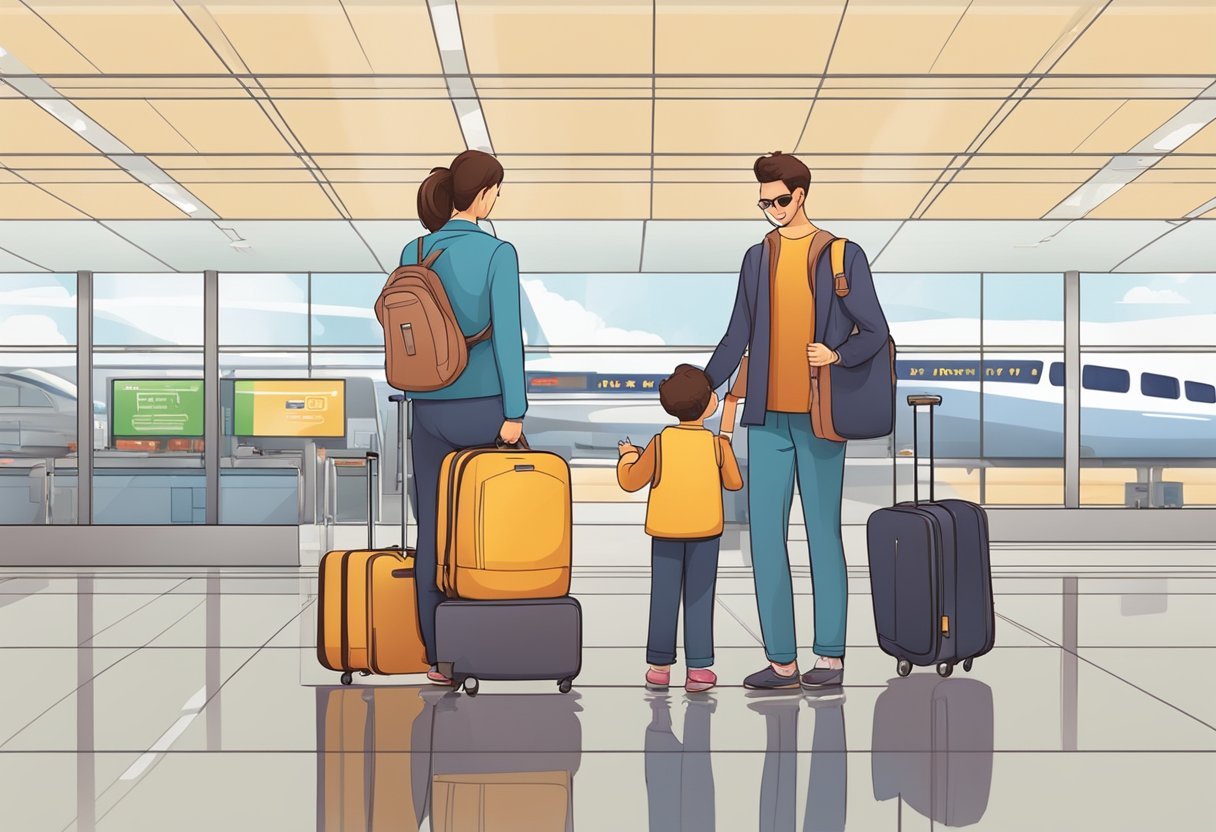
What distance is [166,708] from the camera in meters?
2.96

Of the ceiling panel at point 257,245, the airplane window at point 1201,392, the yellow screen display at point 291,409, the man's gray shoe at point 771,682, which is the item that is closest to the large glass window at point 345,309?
the ceiling panel at point 257,245

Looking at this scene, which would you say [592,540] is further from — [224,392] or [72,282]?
[72,282]

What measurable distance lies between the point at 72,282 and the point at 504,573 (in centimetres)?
878

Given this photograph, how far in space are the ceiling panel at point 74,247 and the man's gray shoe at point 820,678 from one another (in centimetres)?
690

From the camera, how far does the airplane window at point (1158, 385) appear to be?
1188 cm

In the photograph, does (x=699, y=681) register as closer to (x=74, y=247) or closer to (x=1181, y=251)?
(x=74, y=247)

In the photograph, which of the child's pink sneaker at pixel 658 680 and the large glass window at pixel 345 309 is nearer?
the child's pink sneaker at pixel 658 680
